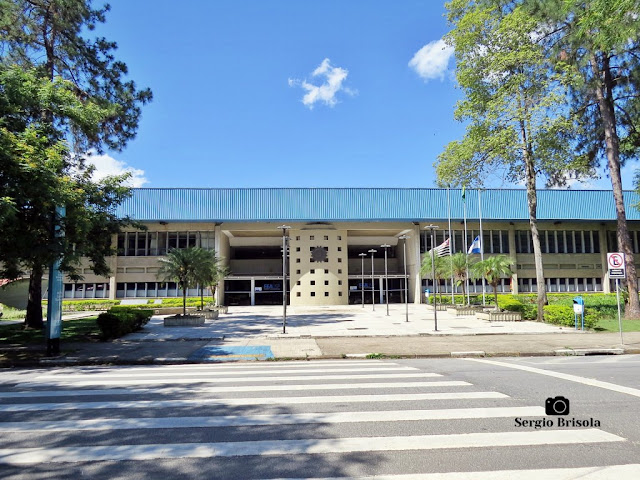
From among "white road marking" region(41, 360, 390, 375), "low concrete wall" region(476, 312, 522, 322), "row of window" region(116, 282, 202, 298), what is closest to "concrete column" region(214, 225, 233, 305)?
"row of window" region(116, 282, 202, 298)

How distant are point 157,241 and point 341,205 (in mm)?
20325

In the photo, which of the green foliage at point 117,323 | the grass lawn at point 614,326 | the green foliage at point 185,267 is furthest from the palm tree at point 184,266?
the grass lawn at point 614,326

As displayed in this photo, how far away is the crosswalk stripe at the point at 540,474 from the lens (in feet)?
12.8

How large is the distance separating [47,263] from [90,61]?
13.5 metres

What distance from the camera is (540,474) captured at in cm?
397

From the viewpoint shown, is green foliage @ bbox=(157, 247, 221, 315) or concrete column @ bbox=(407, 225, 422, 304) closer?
green foliage @ bbox=(157, 247, 221, 315)

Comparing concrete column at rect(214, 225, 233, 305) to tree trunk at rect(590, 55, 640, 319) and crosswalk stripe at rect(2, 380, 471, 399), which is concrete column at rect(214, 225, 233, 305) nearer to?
tree trunk at rect(590, 55, 640, 319)

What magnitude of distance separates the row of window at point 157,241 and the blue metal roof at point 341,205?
8.23 ft

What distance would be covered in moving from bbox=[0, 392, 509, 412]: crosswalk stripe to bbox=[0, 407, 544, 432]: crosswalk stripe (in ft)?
2.39

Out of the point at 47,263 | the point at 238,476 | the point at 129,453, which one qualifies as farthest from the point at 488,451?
the point at 47,263

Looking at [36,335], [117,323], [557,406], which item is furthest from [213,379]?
[36,335]

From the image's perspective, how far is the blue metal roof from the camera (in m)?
44.6

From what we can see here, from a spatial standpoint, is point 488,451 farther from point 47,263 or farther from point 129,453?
point 47,263

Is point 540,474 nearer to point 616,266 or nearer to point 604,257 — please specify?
point 616,266
